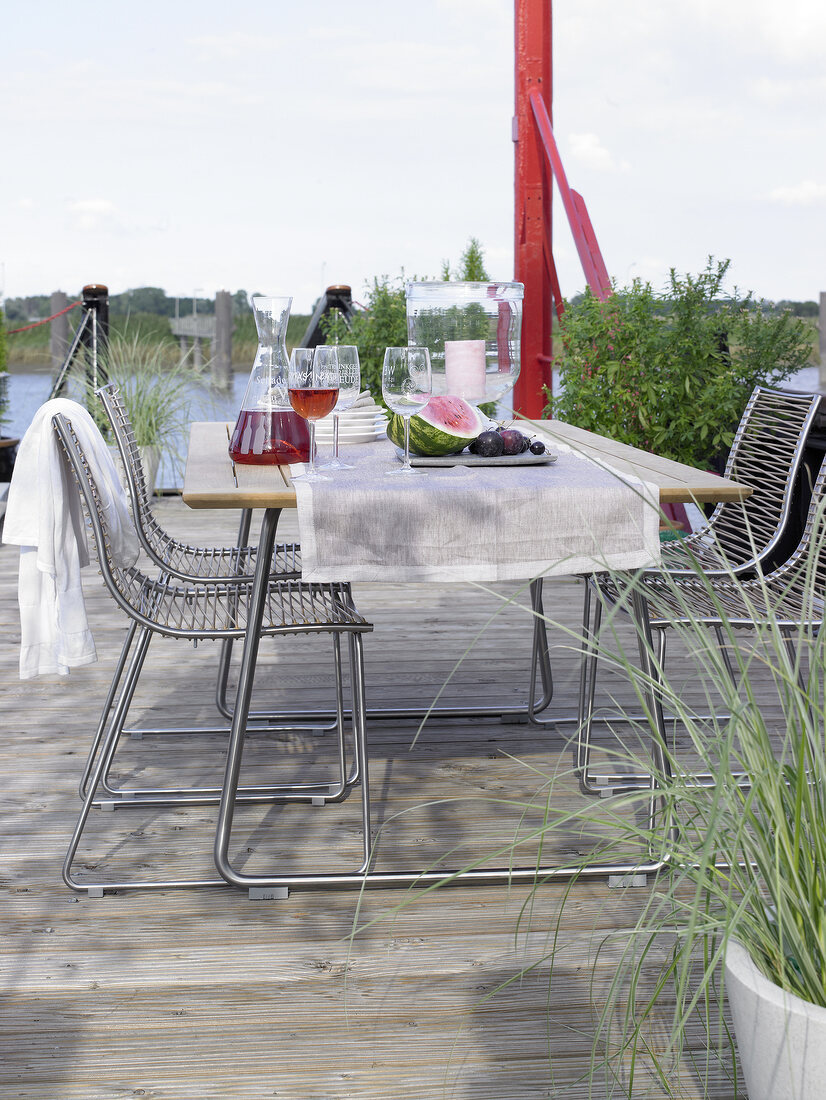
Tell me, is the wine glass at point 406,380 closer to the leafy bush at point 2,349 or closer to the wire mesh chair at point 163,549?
the wire mesh chair at point 163,549

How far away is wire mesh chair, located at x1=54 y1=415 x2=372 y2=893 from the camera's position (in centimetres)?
190

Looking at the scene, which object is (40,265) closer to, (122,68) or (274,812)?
(122,68)

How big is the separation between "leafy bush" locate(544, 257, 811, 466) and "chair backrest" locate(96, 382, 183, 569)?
232 centimetres

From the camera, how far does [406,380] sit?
1868 millimetres

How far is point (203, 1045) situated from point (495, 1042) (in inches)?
16.2

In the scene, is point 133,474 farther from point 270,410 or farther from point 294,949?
point 294,949

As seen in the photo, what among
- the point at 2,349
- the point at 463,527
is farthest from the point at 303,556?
the point at 2,349

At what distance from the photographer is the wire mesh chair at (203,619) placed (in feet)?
6.24

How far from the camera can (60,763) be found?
102 inches

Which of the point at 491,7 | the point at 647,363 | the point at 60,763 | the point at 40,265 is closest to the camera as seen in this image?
the point at 60,763

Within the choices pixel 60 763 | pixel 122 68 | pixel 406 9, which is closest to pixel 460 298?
pixel 60 763

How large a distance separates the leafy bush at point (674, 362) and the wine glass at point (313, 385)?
250cm

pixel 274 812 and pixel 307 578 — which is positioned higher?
pixel 307 578

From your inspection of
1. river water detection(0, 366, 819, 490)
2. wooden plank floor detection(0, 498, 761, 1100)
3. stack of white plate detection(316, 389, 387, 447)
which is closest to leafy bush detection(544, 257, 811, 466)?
river water detection(0, 366, 819, 490)
